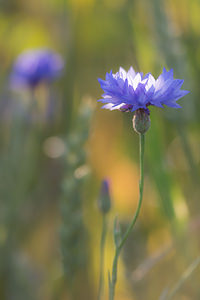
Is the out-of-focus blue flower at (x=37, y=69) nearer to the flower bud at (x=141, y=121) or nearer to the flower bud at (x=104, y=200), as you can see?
the flower bud at (x=104, y=200)

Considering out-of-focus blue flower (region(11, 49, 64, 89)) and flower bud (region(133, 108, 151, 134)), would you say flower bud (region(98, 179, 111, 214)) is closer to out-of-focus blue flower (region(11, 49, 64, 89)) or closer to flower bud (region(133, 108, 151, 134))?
flower bud (region(133, 108, 151, 134))

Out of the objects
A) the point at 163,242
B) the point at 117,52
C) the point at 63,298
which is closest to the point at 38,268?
the point at 63,298

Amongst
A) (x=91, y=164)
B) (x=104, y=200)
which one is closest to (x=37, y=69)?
(x=91, y=164)

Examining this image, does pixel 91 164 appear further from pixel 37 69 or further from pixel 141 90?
pixel 141 90

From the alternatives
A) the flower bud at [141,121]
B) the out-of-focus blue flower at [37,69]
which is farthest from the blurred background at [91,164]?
the flower bud at [141,121]

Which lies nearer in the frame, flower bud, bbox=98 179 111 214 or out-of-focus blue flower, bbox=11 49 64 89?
flower bud, bbox=98 179 111 214

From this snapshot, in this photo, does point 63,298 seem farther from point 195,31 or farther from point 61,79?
point 195,31

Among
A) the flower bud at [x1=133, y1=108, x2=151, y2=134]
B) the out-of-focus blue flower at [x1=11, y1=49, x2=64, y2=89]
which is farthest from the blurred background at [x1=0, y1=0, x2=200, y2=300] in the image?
the flower bud at [x1=133, y1=108, x2=151, y2=134]
